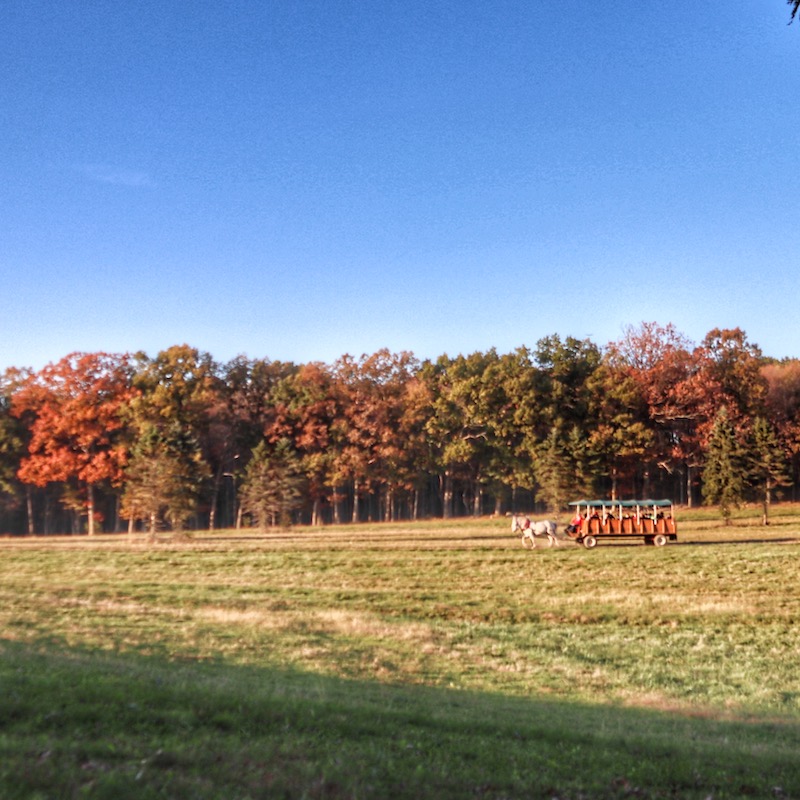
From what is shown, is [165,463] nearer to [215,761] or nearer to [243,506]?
[243,506]

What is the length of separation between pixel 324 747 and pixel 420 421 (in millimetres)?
61607

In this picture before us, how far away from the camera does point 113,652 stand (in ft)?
55.3

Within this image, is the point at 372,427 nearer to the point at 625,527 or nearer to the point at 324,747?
the point at 625,527

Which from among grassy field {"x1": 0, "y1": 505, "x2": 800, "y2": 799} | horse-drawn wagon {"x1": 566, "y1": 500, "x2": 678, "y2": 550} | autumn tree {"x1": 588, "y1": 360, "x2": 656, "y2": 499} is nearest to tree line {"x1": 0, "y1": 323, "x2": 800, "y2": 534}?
autumn tree {"x1": 588, "y1": 360, "x2": 656, "y2": 499}

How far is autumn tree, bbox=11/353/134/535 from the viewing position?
6419 cm

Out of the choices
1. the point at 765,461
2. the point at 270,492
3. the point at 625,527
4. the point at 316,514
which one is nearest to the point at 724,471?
the point at 765,461

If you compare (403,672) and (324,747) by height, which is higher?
(324,747)

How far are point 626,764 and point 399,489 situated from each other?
Answer: 62908mm

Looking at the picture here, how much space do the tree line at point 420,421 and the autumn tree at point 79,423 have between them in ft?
0.44

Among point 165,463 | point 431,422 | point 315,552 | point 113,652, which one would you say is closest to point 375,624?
point 113,652

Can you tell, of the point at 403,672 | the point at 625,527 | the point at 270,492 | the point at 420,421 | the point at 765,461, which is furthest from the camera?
the point at 420,421

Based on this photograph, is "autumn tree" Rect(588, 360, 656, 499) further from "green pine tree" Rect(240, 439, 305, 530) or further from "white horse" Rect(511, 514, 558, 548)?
"green pine tree" Rect(240, 439, 305, 530)

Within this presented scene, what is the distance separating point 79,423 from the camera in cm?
6525

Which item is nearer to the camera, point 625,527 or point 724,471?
point 625,527
